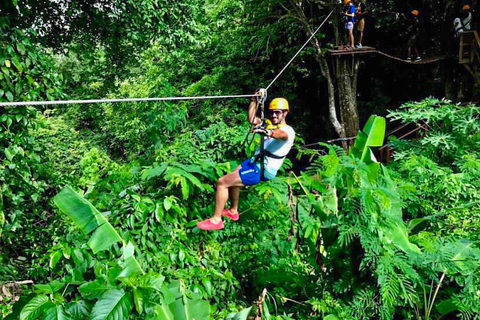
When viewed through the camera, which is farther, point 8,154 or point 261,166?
point 261,166

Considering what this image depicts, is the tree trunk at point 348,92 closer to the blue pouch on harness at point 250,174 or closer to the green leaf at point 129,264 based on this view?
the blue pouch on harness at point 250,174

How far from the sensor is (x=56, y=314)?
1.55m

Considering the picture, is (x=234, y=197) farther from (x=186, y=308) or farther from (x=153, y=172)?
(x=186, y=308)

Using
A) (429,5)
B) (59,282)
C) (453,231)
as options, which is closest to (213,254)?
(59,282)

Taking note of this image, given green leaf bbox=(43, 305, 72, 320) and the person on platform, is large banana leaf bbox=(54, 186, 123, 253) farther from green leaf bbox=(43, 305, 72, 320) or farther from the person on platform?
the person on platform

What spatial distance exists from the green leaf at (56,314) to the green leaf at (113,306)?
0.13 m

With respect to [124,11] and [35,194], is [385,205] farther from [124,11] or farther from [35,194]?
[124,11]

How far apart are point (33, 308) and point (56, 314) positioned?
0.11m

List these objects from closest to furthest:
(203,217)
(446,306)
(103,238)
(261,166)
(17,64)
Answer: (103,238) → (446,306) → (17,64) → (261,166) → (203,217)

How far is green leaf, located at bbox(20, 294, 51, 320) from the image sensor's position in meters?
1.53

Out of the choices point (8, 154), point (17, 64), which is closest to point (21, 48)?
point (17, 64)

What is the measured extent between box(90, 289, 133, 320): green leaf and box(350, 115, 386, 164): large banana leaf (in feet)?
7.91

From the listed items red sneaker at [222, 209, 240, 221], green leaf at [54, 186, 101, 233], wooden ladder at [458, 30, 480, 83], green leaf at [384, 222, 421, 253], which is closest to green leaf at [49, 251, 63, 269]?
green leaf at [54, 186, 101, 233]

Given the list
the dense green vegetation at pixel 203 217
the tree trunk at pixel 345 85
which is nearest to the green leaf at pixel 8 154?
the dense green vegetation at pixel 203 217
